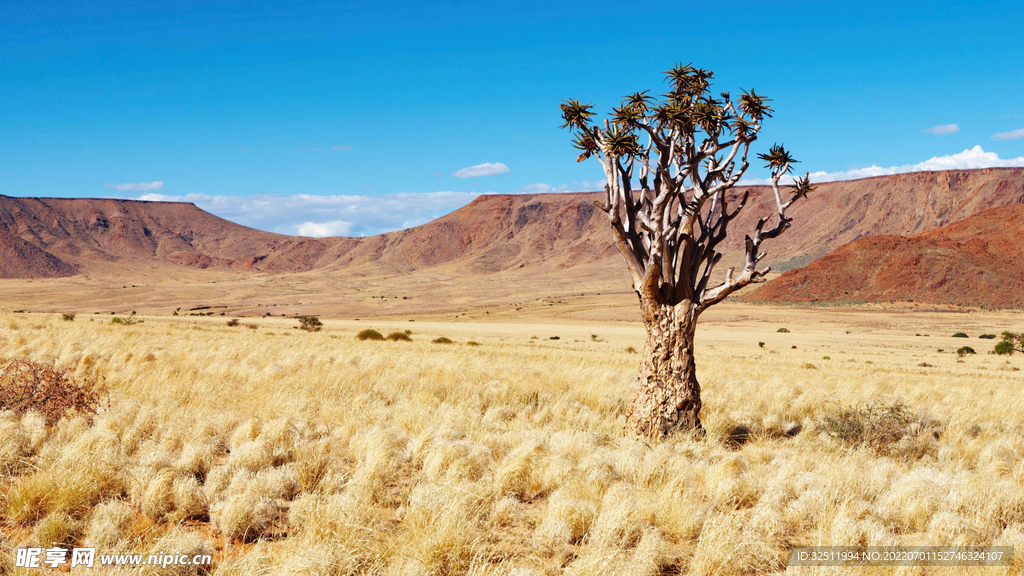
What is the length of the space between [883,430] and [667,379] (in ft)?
11.4

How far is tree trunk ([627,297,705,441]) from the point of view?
315 inches

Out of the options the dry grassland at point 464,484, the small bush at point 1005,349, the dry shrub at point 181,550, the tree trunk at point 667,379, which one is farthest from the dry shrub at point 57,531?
the small bush at point 1005,349

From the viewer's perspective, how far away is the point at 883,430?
881cm

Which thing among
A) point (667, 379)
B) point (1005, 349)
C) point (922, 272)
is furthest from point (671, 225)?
point (922, 272)

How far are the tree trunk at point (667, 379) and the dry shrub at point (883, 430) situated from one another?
216cm

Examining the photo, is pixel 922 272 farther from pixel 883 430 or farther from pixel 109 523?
pixel 109 523

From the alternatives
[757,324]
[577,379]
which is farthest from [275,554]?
[757,324]

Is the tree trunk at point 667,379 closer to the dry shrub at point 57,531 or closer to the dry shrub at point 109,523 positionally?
the dry shrub at point 109,523

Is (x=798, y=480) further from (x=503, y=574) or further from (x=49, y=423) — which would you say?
(x=49, y=423)

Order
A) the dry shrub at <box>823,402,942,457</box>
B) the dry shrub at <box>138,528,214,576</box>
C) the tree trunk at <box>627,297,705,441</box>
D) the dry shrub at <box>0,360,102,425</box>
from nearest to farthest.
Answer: the dry shrub at <box>138,528,214,576</box>
the dry shrub at <box>0,360,102,425</box>
the tree trunk at <box>627,297,705,441</box>
the dry shrub at <box>823,402,942,457</box>

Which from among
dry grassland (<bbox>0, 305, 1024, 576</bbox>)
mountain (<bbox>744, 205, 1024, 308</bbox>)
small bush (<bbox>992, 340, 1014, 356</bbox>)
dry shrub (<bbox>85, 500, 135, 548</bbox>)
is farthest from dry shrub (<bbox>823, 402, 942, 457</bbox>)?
mountain (<bbox>744, 205, 1024, 308</bbox>)

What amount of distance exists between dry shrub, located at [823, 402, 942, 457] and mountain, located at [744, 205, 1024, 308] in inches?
3680

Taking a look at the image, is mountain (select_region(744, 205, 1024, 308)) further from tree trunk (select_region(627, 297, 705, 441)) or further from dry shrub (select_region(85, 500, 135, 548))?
dry shrub (select_region(85, 500, 135, 548))

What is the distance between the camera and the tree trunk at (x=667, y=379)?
800 centimetres
